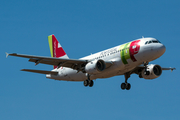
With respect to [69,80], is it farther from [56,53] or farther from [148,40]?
[148,40]

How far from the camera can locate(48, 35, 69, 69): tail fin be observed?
55719mm

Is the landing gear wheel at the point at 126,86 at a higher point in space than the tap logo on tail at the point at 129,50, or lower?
lower

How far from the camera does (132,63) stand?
43.2 meters

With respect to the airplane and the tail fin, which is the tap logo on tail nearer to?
the airplane

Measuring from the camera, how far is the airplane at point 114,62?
4239cm

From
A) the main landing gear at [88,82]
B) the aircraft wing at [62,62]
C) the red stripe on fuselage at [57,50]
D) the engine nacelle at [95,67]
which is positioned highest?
the red stripe on fuselage at [57,50]

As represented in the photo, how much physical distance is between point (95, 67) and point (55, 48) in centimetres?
1519

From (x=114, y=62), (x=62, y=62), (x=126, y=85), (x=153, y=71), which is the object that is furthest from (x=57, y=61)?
(x=153, y=71)

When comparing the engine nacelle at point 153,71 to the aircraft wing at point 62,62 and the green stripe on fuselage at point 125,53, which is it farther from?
the aircraft wing at point 62,62

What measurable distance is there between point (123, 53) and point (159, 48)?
4464 millimetres

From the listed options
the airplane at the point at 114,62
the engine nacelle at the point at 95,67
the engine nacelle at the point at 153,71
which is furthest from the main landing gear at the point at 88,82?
the engine nacelle at the point at 153,71

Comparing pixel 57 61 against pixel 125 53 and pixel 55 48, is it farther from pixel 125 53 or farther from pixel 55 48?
pixel 55 48

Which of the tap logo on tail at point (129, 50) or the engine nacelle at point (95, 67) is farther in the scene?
the engine nacelle at point (95, 67)

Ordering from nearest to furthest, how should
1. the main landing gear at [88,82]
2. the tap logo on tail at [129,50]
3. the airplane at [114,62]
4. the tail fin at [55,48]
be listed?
the airplane at [114,62]
the tap logo on tail at [129,50]
the main landing gear at [88,82]
the tail fin at [55,48]
